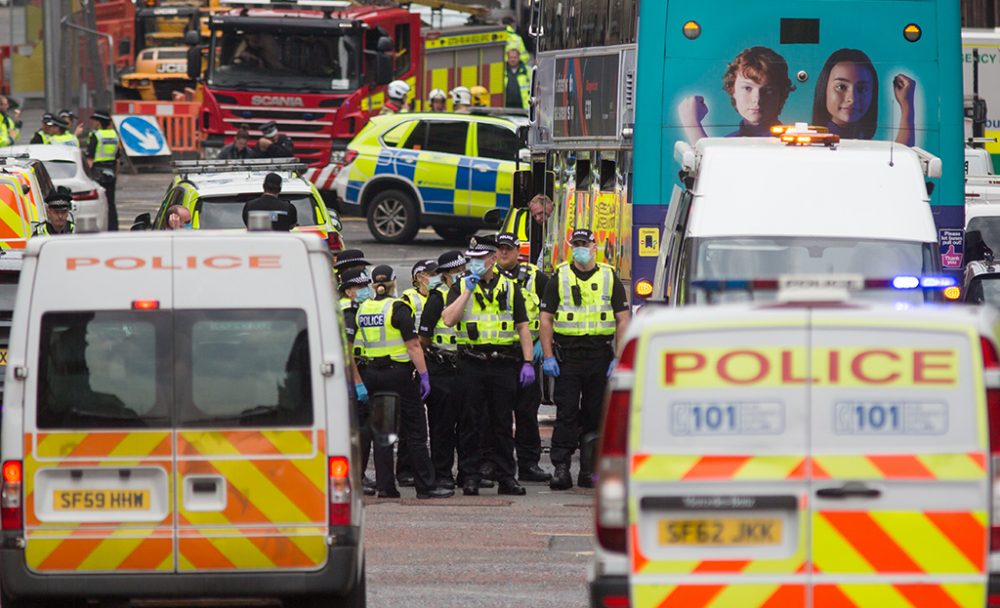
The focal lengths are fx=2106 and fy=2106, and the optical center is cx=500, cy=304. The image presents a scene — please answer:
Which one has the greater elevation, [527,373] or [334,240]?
[334,240]

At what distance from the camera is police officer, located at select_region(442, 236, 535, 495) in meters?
13.9

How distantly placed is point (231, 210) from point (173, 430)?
11027mm

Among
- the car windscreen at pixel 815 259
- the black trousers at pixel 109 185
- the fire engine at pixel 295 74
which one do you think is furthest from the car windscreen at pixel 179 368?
the fire engine at pixel 295 74

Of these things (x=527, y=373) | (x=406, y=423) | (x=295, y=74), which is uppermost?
(x=295, y=74)

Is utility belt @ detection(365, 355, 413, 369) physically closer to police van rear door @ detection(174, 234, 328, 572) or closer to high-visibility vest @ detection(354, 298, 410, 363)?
high-visibility vest @ detection(354, 298, 410, 363)

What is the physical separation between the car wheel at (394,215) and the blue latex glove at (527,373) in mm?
14047

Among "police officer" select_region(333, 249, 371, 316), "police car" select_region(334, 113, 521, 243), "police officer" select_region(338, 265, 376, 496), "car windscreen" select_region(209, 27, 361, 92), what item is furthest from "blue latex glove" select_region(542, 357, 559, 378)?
"car windscreen" select_region(209, 27, 361, 92)

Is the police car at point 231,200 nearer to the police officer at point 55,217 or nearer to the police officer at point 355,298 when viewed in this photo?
the police officer at point 55,217

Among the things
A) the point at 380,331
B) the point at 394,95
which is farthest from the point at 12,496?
the point at 394,95

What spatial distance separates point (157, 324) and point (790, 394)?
2745 millimetres

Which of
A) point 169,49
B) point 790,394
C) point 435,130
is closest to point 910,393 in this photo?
point 790,394

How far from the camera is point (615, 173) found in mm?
15312

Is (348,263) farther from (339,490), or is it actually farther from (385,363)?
(339,490)

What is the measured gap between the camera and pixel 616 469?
23.0 ft
